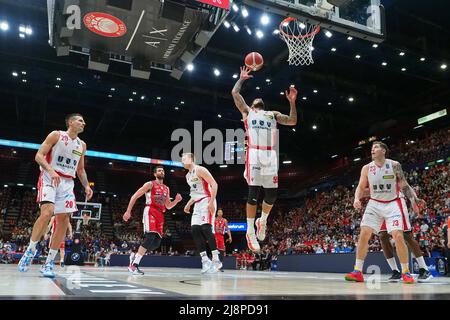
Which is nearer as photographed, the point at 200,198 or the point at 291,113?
the point at 291,113

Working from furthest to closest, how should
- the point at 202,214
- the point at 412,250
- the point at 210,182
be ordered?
the point at 202,214 → the point at 210,182 → the point at 412,250

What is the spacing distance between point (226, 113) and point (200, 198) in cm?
1813

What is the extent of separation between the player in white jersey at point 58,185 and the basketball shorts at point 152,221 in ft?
8.04

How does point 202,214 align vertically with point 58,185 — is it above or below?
below

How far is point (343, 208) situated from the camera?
81.9 feet

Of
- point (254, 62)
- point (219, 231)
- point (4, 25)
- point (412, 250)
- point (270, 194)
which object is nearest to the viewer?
point (254, 62)

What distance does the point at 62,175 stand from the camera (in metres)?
5.36

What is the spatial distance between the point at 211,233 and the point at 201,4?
432 centimetres

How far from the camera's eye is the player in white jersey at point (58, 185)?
5.08 metres

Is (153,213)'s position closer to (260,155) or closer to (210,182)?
(210,182)

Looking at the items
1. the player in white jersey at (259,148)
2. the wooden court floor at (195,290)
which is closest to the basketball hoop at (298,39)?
the player in white jersey at (259,148)

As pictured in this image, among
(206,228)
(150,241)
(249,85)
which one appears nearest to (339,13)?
(206,228)

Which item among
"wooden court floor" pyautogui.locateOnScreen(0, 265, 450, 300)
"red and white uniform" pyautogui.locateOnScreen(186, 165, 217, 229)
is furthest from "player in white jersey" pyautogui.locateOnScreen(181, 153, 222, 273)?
"wooden court floor" pyautogui.locateOnScreen(0, 265, 450, 300)

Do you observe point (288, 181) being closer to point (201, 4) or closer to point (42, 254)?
point (42, 254)
